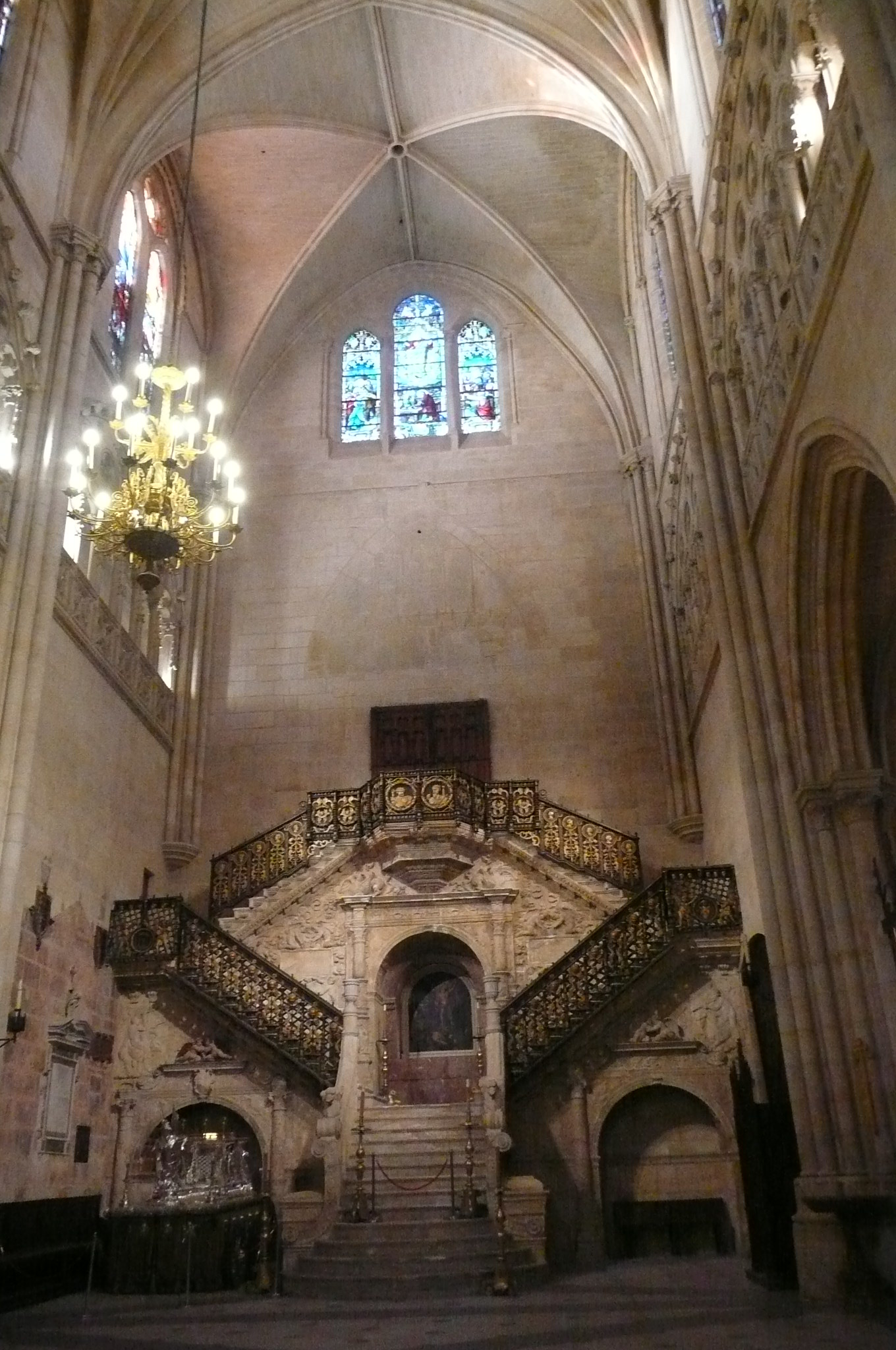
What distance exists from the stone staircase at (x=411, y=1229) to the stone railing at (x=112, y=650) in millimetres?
6239

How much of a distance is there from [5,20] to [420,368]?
9404 mm

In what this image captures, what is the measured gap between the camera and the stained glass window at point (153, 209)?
1667 cm

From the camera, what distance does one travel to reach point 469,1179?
10039 mm

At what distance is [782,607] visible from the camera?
9.38 meters

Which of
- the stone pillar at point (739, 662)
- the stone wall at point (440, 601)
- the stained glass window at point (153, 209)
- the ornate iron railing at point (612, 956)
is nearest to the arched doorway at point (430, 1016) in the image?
the ornate iron railing at point (612, 956)

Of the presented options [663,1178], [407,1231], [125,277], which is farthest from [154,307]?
[663,1178]

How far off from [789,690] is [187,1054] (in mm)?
8109

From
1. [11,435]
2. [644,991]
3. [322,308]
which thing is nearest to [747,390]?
A: [644,991]

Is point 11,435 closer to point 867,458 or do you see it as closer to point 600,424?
point 867,458

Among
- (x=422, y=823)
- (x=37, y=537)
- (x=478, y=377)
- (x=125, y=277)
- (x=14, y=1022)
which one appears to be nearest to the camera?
(x=14, y=1022)

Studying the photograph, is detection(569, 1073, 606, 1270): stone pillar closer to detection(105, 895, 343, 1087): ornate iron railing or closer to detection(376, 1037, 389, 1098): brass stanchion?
detection(105, 895, 343, 1087): ornate iron railing

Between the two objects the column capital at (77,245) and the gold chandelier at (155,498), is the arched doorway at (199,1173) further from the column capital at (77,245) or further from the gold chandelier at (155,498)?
the column capital at (77,245)

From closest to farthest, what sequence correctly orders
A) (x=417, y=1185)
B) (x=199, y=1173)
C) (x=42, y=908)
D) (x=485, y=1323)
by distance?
(x=485, y=1323), (x=199, y=1173), (x=417, y=1185), (x=42, y=908)

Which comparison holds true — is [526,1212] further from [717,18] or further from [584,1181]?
[717,18]
